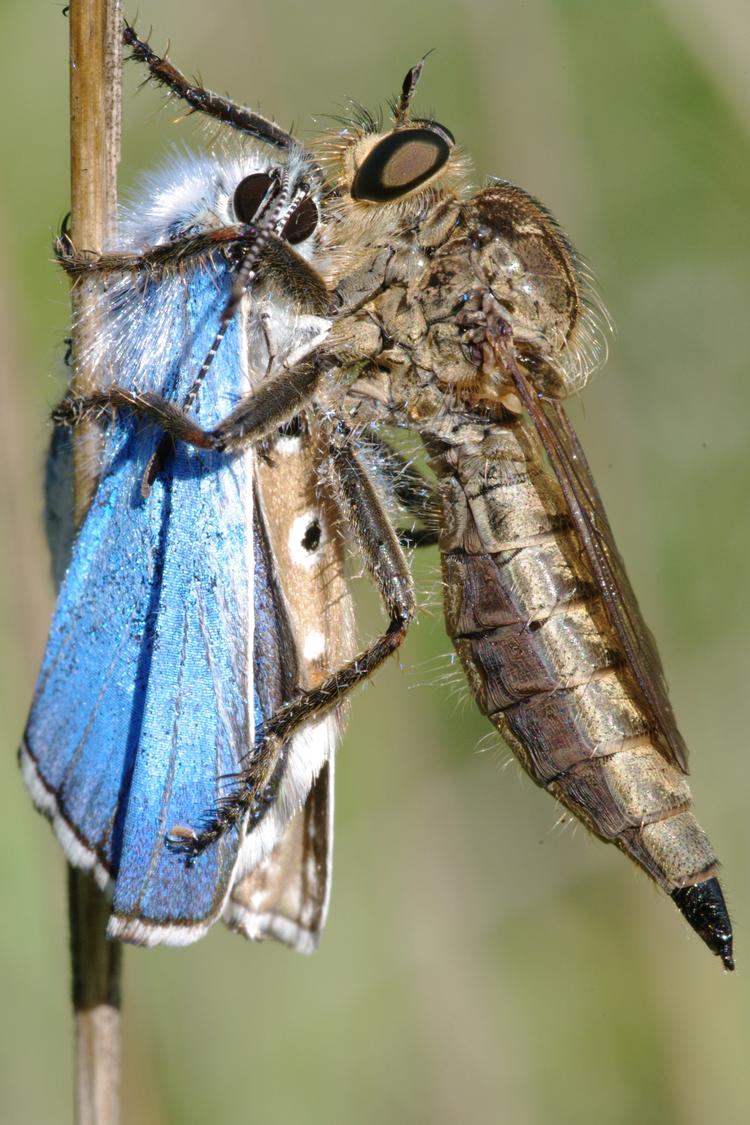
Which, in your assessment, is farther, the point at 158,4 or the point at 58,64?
the point at 58,64

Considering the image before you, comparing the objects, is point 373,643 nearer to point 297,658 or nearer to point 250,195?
point 297,658

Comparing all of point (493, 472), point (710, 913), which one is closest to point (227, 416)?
point (493, 472)

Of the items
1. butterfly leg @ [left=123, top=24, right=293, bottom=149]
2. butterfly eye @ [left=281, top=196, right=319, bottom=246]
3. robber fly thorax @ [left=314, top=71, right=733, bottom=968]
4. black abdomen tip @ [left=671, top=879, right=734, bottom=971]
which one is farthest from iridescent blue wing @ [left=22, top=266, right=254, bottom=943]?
black abdomen tip @ [left=671, top=879, right=734, bottom=971]

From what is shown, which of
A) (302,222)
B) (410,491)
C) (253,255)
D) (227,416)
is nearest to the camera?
(253,255)

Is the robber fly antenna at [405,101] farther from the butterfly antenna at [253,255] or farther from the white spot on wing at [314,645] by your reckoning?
the white spot on wing at [314,645]

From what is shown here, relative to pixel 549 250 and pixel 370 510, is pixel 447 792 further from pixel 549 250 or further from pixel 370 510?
pixel 549 250

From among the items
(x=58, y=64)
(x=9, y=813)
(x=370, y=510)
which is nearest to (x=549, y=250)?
(x=370, y=510)

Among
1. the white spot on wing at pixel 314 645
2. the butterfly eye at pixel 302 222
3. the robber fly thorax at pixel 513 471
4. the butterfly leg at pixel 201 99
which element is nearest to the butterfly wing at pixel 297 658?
the white spot on wing at pixel 314 645
